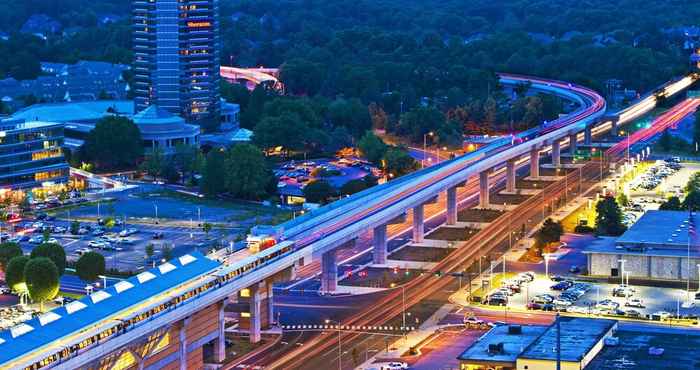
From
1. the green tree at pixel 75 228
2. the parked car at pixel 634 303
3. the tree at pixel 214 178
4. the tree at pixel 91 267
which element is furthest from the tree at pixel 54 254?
the tree at pixel 214 178

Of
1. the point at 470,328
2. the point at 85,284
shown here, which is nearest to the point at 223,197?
the point at 85,284

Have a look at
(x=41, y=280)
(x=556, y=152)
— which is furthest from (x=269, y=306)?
(x=556, y=152)

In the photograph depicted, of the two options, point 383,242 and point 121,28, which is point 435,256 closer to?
point 383,242

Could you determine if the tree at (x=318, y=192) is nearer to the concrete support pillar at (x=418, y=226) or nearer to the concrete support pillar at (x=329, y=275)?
the concrete support pillar at (x=418, y=226)

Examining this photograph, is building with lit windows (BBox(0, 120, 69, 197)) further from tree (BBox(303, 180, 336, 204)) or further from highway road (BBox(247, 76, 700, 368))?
highway road (BBox(247, 76, 700, 368))

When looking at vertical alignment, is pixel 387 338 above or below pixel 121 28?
below

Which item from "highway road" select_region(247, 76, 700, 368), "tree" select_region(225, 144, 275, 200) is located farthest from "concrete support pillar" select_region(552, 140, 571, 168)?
"tree" select_region(225, 144, 275, 200)
